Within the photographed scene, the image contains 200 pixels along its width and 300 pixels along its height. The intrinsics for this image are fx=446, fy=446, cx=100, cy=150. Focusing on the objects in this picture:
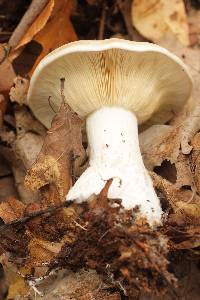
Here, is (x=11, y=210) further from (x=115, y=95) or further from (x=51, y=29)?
(x=51, y=29)

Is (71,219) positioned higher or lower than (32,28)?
lower

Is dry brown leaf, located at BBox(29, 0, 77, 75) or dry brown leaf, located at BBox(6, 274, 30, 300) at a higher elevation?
dry brown leaf, located at BBox(29, 0, 77, 75)

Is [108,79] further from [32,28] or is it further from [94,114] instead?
[32,28]

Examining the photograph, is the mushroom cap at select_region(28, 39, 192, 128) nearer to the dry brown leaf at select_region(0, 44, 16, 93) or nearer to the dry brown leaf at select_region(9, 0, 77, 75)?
the dry brown leaf at select_region(0, 44, 16, 93)

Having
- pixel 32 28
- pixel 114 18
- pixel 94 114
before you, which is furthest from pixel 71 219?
pixel 114 18

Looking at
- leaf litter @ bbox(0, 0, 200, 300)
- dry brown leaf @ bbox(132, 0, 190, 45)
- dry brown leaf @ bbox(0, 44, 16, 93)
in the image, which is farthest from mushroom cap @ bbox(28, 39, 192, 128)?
dry brown leaf @ bbox(132, 0, 190, 45)

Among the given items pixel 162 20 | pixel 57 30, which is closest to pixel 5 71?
pixel 57 30
